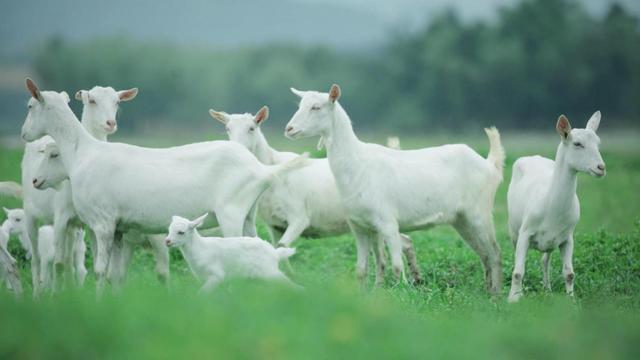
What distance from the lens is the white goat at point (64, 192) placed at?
1053cm

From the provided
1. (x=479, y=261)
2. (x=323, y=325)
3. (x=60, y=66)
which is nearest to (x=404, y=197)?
(x=479, y=261)

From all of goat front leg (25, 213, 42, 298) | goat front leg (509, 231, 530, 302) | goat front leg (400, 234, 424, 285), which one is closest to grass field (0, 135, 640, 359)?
goat front leg (509, 231, 530, 302)

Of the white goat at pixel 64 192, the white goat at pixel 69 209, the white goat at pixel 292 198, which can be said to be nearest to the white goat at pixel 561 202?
the white goat at pixel 292 198

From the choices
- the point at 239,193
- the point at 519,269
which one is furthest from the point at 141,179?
the point at 519,269

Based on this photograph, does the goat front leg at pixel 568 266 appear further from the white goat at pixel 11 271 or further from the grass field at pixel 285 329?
the white goat at pixel 11 271

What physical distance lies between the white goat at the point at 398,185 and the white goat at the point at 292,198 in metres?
0.94

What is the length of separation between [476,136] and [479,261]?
4152cm

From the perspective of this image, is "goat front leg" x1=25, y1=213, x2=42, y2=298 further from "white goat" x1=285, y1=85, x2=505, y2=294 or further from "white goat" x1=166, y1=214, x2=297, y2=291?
"white goat" x1=285, y1=85, x2=505, y2=294

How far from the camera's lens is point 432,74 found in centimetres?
6406

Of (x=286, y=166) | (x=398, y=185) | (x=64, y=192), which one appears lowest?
(x=64, y=192)

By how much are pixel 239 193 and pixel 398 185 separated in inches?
78.1

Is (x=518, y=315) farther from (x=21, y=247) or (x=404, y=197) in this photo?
(x=21, y=247)

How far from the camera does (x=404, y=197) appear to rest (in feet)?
37.0

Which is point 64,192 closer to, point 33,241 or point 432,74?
point 33,241
